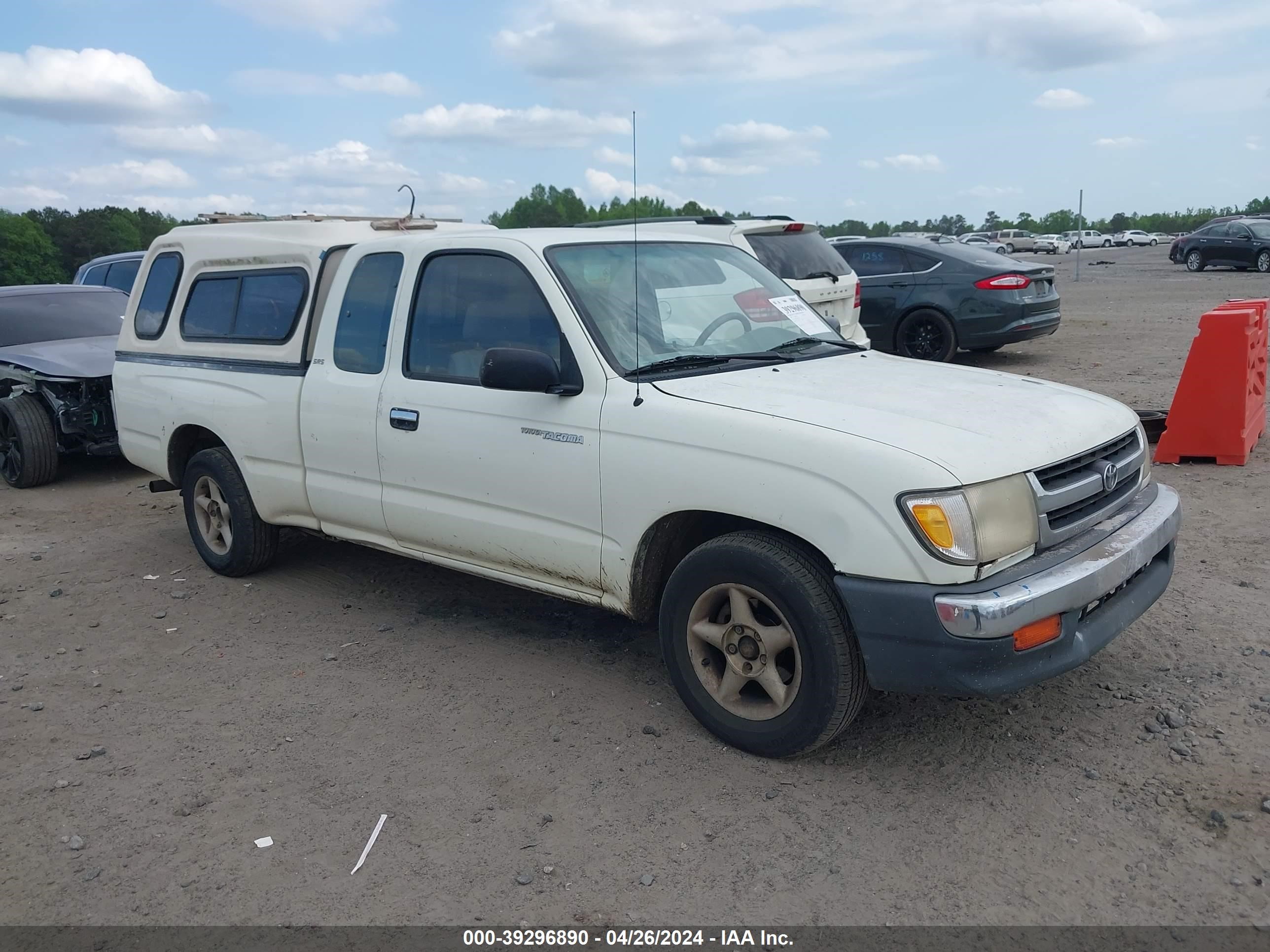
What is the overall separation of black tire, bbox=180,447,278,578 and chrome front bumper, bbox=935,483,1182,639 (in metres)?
3.96

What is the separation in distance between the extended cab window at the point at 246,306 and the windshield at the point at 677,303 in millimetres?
1715

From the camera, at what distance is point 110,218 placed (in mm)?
40188

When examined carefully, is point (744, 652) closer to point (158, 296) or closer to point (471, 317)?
point (471, 317)

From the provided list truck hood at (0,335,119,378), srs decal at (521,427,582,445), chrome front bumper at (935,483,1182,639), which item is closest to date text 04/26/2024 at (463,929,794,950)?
chrome front bumper at (935,483,1182,639)

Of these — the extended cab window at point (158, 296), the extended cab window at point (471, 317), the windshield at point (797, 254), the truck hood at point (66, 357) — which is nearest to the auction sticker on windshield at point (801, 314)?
the extended cab window at point (471, 317)

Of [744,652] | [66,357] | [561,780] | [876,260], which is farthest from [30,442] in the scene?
[876,260]

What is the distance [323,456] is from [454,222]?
231 cm

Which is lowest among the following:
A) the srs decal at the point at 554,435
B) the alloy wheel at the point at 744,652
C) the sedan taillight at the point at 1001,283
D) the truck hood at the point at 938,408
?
the alloy wheel at the point at 744,652

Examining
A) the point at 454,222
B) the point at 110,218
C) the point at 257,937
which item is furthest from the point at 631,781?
the point at 110,218

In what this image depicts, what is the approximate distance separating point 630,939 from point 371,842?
964 millimetres

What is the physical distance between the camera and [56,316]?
388 inches

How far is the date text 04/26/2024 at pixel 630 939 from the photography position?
2.84 metres

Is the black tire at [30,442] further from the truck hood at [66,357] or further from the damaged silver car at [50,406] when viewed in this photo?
the truck hood at [66,357]

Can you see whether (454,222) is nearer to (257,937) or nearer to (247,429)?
(247,429)
